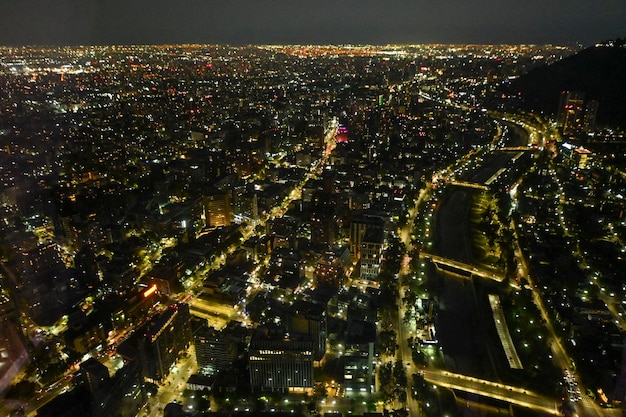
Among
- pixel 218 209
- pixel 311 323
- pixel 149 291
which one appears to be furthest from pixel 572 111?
pixel 149 291

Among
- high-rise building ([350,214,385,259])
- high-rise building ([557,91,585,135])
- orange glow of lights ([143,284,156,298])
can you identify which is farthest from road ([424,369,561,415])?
high-rise building ([557,91,585,135])

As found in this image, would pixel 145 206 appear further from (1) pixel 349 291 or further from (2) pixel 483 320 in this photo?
(2) pixel 483 320

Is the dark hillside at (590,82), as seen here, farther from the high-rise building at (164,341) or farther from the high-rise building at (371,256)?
the high-rise building at (164,341)

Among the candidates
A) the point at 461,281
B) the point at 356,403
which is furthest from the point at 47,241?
the point at 461,281

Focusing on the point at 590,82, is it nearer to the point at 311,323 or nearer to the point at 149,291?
the point at 311,323

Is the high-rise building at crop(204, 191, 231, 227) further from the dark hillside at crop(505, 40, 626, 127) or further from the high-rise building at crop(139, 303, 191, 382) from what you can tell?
the dark hillside at crop(505, 40, 626, 127)
